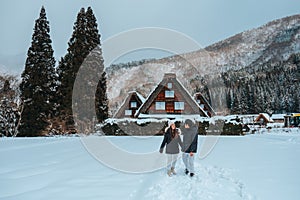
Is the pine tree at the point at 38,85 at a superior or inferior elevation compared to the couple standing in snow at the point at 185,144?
superior

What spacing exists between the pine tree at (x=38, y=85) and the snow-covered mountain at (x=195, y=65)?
236 inches

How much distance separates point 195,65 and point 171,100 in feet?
19.0

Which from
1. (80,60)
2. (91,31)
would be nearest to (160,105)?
(80,60)

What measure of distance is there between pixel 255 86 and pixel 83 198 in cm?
8280

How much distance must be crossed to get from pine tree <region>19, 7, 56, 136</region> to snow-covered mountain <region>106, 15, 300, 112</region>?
5.99 meters

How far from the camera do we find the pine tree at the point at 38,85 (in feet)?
80.9

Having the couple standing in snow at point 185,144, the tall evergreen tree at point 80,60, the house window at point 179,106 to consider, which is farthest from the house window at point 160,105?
the couple standing in snow at point 185,144

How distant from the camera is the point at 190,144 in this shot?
7.42m

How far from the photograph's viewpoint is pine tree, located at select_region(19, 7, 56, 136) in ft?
80.9

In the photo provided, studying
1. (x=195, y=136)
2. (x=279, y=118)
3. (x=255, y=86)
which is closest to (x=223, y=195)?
(x=195, y=136)

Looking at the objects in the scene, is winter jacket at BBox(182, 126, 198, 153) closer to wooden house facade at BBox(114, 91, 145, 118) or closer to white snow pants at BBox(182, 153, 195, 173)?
white snow pants at BBox(182, 153, 195, 173)

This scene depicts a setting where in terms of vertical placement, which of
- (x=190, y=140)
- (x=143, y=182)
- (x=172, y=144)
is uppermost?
(x=190, y=140)

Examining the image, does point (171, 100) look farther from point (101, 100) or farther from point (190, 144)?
point (190, 144)

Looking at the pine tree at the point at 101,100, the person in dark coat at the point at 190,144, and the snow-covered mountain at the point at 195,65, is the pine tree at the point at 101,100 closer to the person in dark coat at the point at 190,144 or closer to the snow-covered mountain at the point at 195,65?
the snow-covered mountain at the point at 195,65
